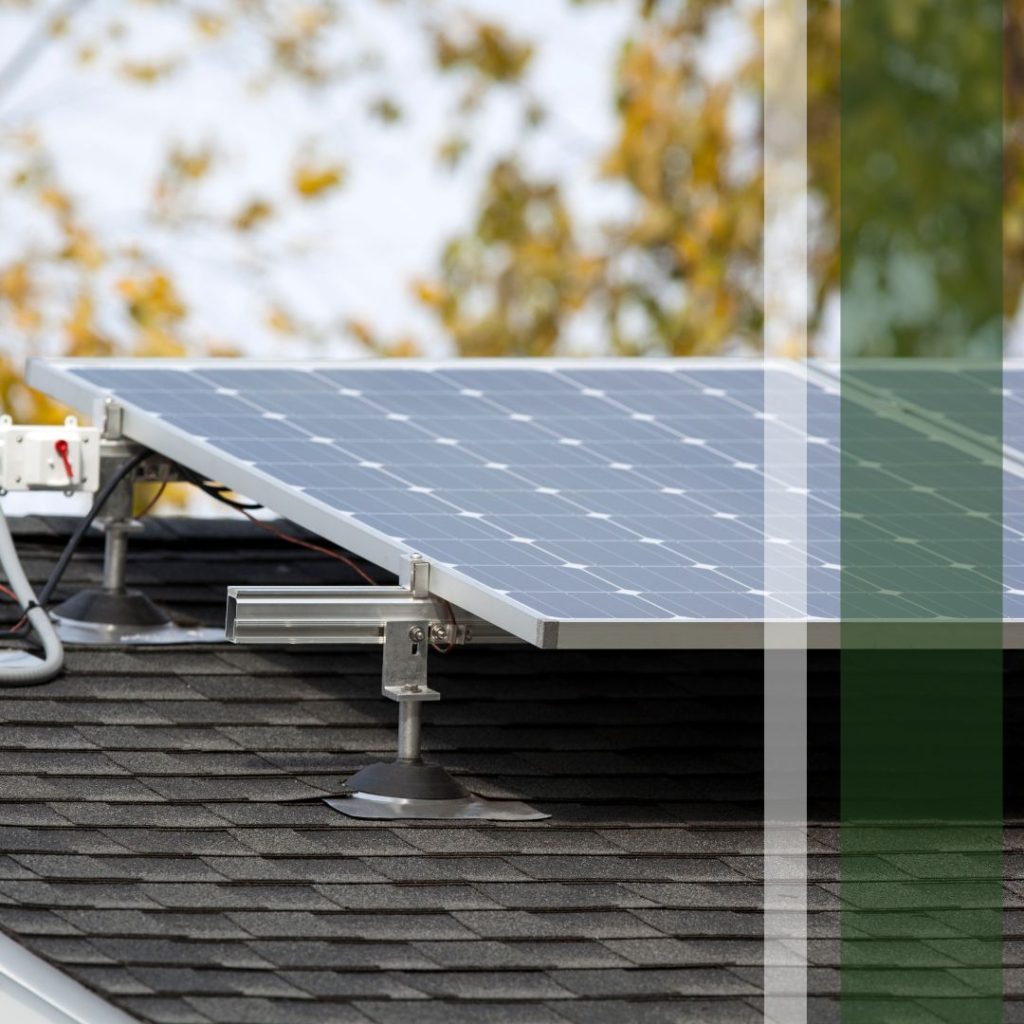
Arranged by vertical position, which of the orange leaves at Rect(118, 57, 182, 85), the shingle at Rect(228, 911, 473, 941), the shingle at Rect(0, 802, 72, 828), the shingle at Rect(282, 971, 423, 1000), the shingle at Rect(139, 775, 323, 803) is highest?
the orange leaves at Rect(118, 57, 182, 85)

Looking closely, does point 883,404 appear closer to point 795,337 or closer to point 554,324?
point 795,337

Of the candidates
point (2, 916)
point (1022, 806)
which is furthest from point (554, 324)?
point (2, 916)

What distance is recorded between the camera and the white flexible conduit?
6.35 metres

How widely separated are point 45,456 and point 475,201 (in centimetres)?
2120

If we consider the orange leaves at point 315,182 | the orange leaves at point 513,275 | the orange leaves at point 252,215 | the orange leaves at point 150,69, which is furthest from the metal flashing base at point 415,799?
the orange leaves at point 150,69

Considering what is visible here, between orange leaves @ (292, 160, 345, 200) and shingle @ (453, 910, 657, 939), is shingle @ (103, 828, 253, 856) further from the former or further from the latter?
orange leaves @ (292, 160, 345, 200)

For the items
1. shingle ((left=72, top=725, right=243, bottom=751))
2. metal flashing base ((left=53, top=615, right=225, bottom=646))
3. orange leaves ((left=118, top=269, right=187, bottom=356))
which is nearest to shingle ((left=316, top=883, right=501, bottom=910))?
shingle ((left=72, top=725, right=243, bottom=751))

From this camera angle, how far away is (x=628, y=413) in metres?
7.70

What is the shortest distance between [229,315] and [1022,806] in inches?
797

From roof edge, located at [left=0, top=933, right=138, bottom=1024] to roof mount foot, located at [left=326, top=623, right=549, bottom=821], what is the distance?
1.48 meters

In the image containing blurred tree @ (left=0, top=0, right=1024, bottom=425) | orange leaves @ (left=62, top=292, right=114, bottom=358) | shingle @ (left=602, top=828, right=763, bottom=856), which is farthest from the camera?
blurred tree @ (left=0, top=0, right=1024, bottom=425)
